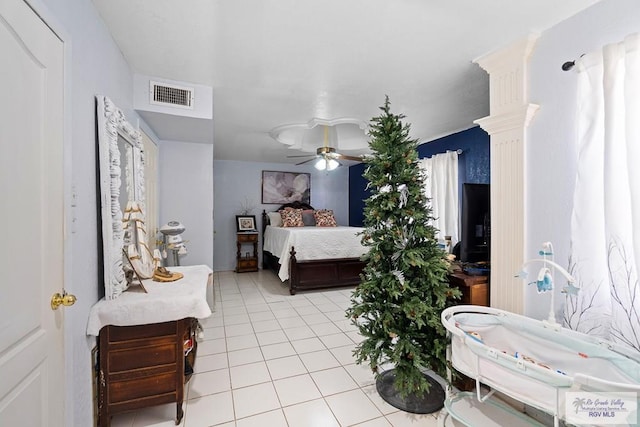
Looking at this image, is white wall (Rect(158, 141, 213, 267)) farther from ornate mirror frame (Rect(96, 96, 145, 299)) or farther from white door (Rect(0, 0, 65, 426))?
white door (Rect(0, 0, 65, 426))

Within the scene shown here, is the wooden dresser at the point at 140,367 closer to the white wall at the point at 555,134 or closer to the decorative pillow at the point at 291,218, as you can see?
the white wall at the point at 555,134

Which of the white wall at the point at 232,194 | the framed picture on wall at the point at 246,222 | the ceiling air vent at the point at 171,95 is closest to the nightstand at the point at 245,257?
the framed picture on wall at the point at 246,222

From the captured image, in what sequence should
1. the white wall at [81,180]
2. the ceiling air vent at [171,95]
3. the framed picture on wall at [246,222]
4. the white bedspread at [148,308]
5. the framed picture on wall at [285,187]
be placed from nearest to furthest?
1. the white wall at [81,180]
2. the white bedspread at [148,308]
3. the ceiling air vent at [171,95]
4. the framed picture on wall at [246,222]
5. the framed picture on wall at [285,187]

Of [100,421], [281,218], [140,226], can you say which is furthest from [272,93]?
[281,218]

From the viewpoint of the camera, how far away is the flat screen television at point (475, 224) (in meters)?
2.09

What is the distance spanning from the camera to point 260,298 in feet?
13.1

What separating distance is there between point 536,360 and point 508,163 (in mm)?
1183

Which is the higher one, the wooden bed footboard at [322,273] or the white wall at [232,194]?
the white wall at [232,194]

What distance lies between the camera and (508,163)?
6.00 ft

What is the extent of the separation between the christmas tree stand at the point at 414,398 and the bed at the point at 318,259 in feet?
7.61

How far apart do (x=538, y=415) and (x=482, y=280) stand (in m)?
0.81

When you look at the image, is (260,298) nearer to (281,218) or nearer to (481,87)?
(281,218)

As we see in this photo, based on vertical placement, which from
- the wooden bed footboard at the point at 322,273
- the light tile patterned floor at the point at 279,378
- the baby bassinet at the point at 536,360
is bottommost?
the light tile patterned floor at the point at 279,378

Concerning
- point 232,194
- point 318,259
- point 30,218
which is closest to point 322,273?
point 318,259
